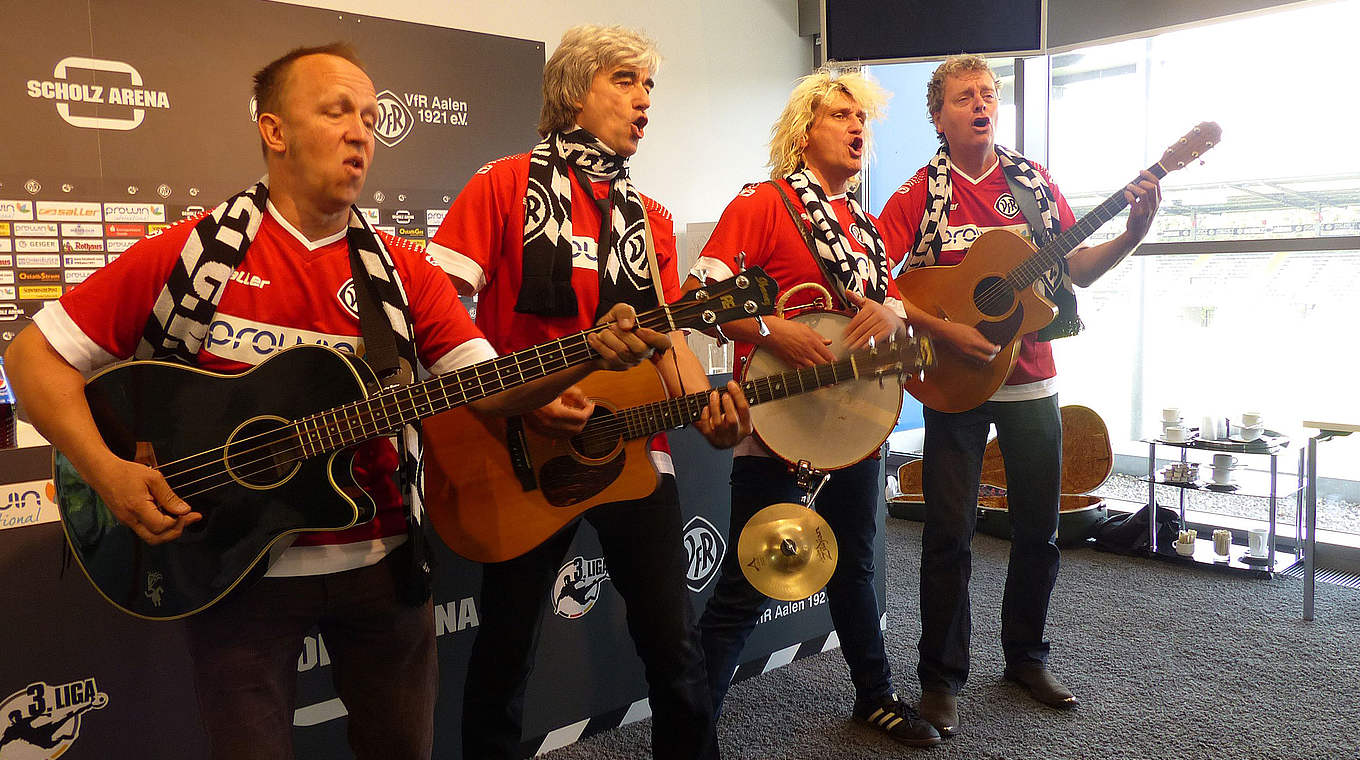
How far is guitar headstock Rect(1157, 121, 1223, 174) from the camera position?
259cm

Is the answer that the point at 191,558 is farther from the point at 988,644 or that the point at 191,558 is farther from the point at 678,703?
the point at 988,644

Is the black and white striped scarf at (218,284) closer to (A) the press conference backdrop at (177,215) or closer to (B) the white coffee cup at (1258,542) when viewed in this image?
(A) the press conference backdrop at (177,215)

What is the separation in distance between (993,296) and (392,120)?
2455 mm

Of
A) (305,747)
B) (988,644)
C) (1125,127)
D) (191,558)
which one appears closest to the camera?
(191,558)

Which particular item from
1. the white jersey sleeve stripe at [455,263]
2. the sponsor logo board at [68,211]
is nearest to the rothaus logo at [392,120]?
the sponsor logo board at [68,211]

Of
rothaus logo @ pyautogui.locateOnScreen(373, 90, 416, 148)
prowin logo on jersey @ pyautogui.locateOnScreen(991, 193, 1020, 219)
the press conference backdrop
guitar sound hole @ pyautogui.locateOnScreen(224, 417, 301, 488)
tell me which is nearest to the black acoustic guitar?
guitar sound hole @ pyautogui.locateOnScreen(224, 417, 301, 488)

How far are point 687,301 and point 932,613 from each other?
5.12 feet

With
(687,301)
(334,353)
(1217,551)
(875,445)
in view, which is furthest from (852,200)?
(1217,551)

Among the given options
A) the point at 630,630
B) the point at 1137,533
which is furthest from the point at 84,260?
the point at 1137,533

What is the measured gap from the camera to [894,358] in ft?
6.73

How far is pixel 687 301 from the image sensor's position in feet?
4.76

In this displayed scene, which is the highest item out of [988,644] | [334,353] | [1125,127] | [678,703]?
[1125,127]

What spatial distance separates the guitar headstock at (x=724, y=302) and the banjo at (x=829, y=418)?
69cm

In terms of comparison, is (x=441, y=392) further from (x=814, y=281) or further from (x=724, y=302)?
(x=814, y=281)
